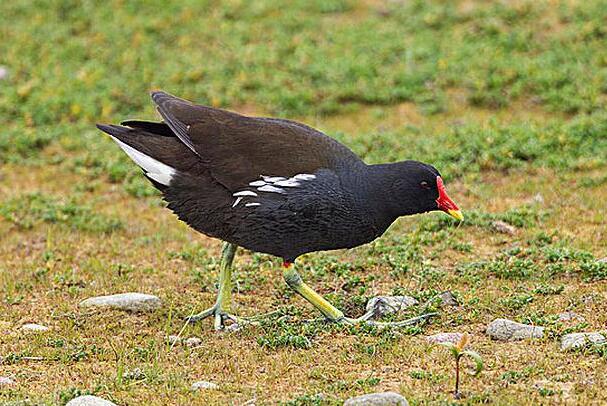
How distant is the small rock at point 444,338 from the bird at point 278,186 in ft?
1.67

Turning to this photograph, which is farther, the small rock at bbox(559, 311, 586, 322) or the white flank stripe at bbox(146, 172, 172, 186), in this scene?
the white flank stripe at bbox(146, 172, 172, 186)

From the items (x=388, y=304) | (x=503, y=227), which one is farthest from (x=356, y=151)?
(x=388, y=304)

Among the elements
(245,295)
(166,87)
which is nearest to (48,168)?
(166,87)

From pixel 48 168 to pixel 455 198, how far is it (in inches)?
176

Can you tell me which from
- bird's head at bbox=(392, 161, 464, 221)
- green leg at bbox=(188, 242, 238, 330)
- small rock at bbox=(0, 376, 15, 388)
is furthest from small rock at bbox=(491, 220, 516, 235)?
small rock at bbox=(0, 376, 15, 388)

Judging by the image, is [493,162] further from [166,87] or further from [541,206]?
[166,87]

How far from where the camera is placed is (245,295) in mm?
7895

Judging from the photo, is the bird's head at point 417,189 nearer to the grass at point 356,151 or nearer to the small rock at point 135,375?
the grass at point 356,151

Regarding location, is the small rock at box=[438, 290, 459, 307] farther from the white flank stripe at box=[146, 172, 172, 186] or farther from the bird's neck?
the white flank stripe at box=[146, 172, 172, 186]

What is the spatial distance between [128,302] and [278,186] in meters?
1.51

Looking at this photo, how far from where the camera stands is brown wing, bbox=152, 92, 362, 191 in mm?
6980

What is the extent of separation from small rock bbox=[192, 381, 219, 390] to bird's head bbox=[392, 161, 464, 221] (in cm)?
185

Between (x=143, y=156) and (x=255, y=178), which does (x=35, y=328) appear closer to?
(x=143, y=156)

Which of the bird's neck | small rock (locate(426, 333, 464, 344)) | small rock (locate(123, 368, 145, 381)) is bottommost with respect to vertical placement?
small rock (locate(426, 333, 464, 344))
